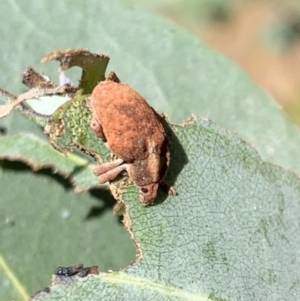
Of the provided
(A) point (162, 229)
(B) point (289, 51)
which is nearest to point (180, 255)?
(A) point (162, 229)

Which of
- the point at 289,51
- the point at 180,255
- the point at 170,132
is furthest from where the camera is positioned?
the point at 289,51

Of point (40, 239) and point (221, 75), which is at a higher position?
point (221, 75)

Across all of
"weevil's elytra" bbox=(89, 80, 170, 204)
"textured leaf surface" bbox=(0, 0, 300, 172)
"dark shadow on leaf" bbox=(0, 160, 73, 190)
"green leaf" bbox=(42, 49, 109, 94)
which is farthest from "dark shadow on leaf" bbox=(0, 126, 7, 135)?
"weevil's elytra" bbox=(89, 80, 170, 204)

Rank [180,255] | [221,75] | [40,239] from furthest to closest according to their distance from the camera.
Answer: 1. [221,75]
2. [40,239]
3. [180,255]

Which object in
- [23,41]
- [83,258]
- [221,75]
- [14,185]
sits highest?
[221,75]

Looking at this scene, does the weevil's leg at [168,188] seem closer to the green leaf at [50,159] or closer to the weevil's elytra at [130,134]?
the weevil's elytra at [130,134]

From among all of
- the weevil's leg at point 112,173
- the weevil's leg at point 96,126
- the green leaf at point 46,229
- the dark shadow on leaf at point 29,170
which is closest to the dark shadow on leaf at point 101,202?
the green leaf at point 46,229

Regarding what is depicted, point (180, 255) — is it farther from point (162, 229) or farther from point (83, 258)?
point (83, 258)
